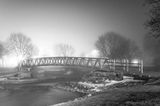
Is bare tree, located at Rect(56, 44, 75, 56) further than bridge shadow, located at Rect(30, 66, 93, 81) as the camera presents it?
Yes

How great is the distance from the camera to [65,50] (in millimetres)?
106938

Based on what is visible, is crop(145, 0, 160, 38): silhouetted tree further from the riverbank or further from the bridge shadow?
the bridge shadow

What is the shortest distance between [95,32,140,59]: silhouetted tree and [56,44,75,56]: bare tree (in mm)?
38573

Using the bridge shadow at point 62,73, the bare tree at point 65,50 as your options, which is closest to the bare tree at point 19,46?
the bridge shadow at point 62,73

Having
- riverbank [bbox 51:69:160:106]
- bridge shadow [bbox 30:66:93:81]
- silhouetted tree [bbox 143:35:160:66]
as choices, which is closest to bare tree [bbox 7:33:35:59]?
bridge shadow [bbox 30:66:93:81]

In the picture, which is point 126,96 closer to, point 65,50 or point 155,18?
point 155,18

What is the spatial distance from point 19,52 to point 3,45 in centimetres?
914

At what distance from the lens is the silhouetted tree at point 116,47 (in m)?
58.1

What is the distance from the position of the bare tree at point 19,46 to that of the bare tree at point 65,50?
33969 mm

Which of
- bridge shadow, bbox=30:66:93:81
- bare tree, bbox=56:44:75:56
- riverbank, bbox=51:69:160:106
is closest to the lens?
riverbank, bbox=51:69:160:106

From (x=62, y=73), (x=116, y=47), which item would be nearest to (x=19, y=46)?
(x=62, y=73)

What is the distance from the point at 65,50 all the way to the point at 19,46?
38.9 metres

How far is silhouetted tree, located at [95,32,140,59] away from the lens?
58.1m

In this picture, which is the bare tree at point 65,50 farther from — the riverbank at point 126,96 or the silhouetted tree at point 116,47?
the riverbank at point 126,96
